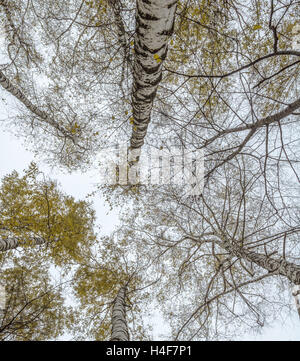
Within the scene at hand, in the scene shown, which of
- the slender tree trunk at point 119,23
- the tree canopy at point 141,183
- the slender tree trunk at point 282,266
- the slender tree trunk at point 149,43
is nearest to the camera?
the slender tree trunk at point 149,43

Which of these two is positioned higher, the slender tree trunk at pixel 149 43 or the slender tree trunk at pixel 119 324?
the slender tree trunk at pixel 149 43

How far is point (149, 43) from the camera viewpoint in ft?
5.94

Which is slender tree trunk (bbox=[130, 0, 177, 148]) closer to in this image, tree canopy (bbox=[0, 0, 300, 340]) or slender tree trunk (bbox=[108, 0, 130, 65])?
tree canopy (bbox=[0, 0, 300, 340])

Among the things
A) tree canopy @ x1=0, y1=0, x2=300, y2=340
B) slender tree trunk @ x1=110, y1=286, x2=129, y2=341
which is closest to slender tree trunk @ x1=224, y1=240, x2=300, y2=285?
tree canopy @ x1=0, y1=0, x2=300, y2=340

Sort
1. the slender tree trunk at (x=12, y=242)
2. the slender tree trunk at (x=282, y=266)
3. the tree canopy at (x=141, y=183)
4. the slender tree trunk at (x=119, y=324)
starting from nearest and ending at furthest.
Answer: the slender tree trunk at (x=282, y=266), the slender tree trunk at (x=119, y=324), the tree canopy at (x=141, y=183), the slender tree trunk at (x=12, y=242)

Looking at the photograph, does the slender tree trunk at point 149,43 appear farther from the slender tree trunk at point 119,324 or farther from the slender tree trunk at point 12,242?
the slender tree trunk at point 12,242

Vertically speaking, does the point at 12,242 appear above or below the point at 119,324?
above

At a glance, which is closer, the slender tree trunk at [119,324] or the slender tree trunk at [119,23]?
the slender tree trunk at [119,324]

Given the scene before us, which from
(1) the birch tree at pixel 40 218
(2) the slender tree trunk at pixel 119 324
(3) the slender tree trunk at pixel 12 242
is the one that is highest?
(1) the birch tree at pixel 40 218

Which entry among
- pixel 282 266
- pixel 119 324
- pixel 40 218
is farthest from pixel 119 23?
pixel 119 324

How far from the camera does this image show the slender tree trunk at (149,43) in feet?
5.11

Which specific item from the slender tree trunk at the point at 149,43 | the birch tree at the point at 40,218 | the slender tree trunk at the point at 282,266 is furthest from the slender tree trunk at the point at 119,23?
the slender tree trunk at the point at 282,266

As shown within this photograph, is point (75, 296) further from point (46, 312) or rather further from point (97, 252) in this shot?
point (97, 252)

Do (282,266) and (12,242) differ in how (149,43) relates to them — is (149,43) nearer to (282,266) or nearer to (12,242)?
(282,266)
